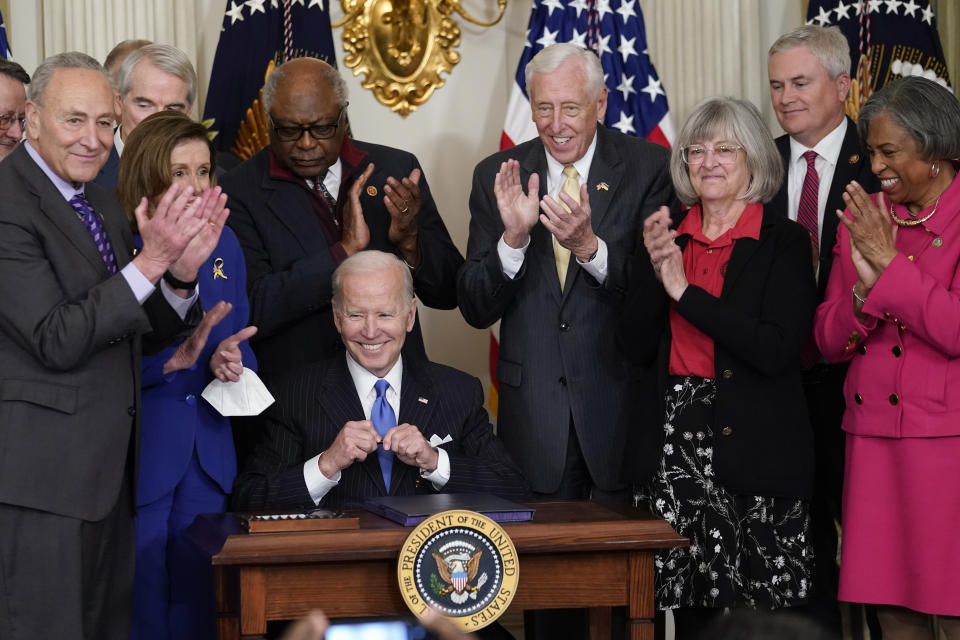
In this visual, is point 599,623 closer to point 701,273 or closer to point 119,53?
point 701,273

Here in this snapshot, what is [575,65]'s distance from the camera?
3.83 meters

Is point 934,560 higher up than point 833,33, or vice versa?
Answer: point 833,33

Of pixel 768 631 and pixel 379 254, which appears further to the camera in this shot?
pixel 379 254

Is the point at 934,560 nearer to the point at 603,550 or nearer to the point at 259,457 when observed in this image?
the point at 603,550

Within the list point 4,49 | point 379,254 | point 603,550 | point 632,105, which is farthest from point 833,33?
point 4,49

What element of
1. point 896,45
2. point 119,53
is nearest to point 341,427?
point 119,53

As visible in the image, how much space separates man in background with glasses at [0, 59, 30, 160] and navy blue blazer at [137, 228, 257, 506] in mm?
896

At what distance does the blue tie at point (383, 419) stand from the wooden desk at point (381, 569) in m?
0.38

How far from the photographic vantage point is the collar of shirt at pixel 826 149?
3912 mm

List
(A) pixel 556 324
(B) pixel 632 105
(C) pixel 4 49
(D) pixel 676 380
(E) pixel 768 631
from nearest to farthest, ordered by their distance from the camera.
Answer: (E) pixel 768 631 < (D) pixel 676 380 < (A) pixel 556 324 < (C) pixel 4 49 < (B) pixel 632 105

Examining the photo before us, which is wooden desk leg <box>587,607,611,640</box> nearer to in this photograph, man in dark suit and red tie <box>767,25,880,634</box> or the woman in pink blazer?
the woman in pink blazer

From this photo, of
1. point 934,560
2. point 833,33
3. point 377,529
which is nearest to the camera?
point 377,529

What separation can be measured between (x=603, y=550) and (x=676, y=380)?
0.81m

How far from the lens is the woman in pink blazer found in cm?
319
